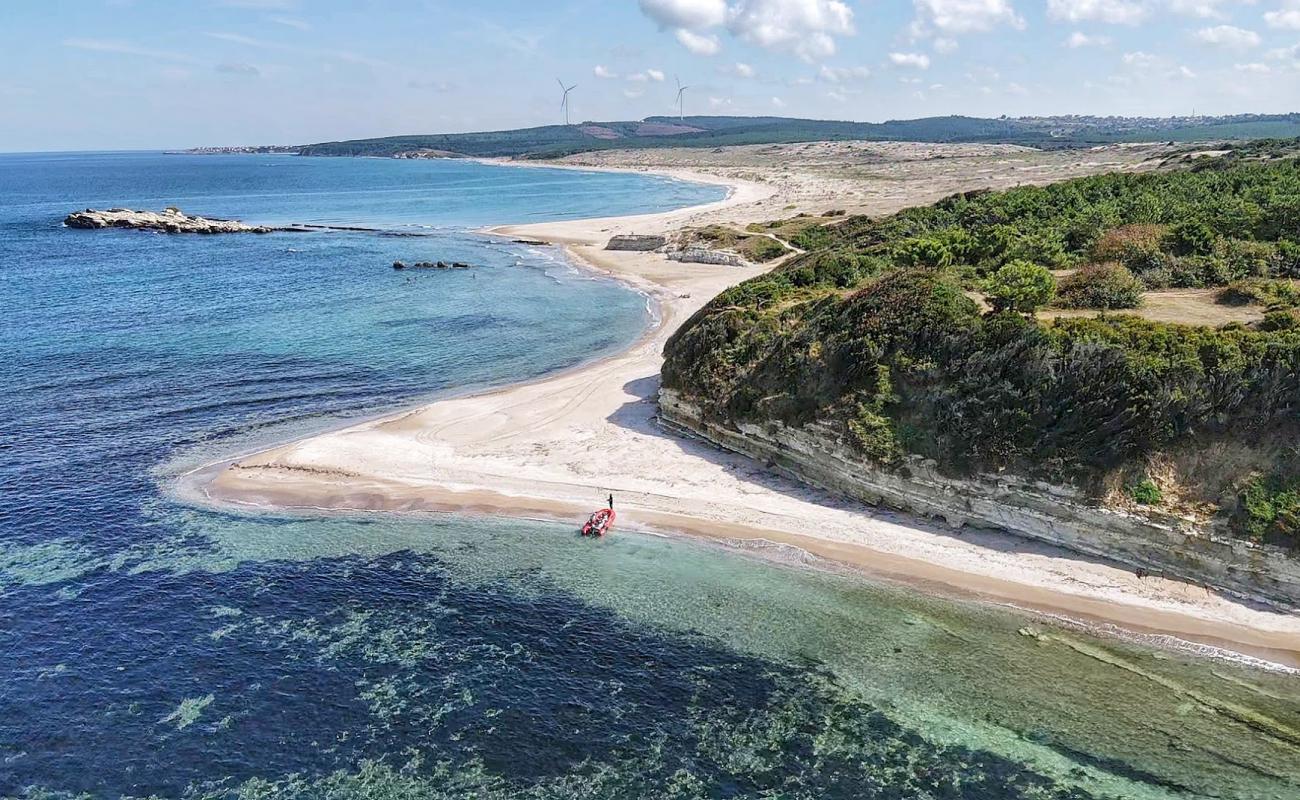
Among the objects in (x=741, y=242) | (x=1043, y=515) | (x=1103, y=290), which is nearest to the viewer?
(x=1043, y=515)

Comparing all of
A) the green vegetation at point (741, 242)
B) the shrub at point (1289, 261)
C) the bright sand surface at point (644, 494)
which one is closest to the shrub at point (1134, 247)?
the shrub at point (1289, 261)

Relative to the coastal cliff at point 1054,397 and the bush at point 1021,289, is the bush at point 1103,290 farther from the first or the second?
the bush at point 1021,289

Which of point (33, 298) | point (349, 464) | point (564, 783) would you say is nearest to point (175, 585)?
point (349, 464)

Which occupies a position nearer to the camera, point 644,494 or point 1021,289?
point 644,494

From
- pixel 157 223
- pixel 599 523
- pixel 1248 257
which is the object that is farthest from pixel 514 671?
pixel 157 223

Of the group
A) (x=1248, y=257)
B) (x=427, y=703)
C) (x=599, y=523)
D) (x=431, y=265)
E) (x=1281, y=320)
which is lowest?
(x=427, y=703)

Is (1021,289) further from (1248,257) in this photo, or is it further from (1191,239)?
(1191,239)

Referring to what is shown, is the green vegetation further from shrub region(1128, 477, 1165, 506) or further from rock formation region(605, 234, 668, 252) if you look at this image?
shrub region(1128, 477, 1165, 506)

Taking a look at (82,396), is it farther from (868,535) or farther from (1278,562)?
(1278,562)
